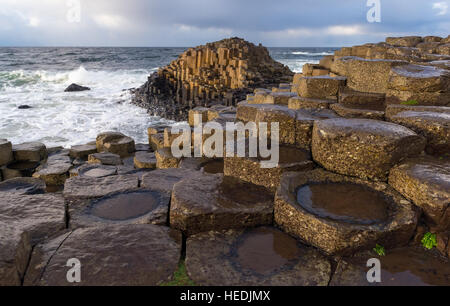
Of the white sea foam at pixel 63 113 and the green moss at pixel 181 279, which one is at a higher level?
the white sea foam at pixel 63 113

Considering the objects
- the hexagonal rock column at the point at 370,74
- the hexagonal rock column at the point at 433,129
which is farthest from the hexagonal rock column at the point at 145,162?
the hexagonal rock column at the point at 433,129

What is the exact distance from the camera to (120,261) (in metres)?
2.13

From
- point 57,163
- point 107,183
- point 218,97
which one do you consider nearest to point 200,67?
point 218,97

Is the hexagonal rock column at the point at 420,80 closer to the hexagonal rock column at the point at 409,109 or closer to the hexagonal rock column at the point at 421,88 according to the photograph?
the hexagonal rock column at the point at 421,88

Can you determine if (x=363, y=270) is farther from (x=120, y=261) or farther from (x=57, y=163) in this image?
(x=57, y=163)

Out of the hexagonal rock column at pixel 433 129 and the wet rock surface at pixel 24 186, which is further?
the wet rock surface at pixel 24 186

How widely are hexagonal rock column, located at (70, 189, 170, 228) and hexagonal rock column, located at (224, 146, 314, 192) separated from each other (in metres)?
0.79

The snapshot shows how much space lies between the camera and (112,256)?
7.16 feet

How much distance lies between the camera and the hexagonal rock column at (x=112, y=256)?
6.54 feet

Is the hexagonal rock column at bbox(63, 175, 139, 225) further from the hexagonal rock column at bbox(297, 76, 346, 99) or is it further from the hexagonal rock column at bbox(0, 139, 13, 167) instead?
the hexagonal rock column at bbox(0, 139, 13, 167)

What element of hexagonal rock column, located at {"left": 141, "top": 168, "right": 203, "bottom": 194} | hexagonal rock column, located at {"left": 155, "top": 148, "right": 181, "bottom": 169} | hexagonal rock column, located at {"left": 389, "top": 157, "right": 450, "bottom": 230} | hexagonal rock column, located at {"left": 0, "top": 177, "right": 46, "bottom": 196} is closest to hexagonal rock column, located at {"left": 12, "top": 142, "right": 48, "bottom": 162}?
hexagonal rock column, located at {"left": 0, "top": 177, "right": 46, "bottom": 196}

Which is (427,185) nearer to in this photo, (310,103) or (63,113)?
(310,103)

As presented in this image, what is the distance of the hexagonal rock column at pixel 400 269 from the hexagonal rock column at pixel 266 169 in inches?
41.3

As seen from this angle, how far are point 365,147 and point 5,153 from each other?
27.9 ft
